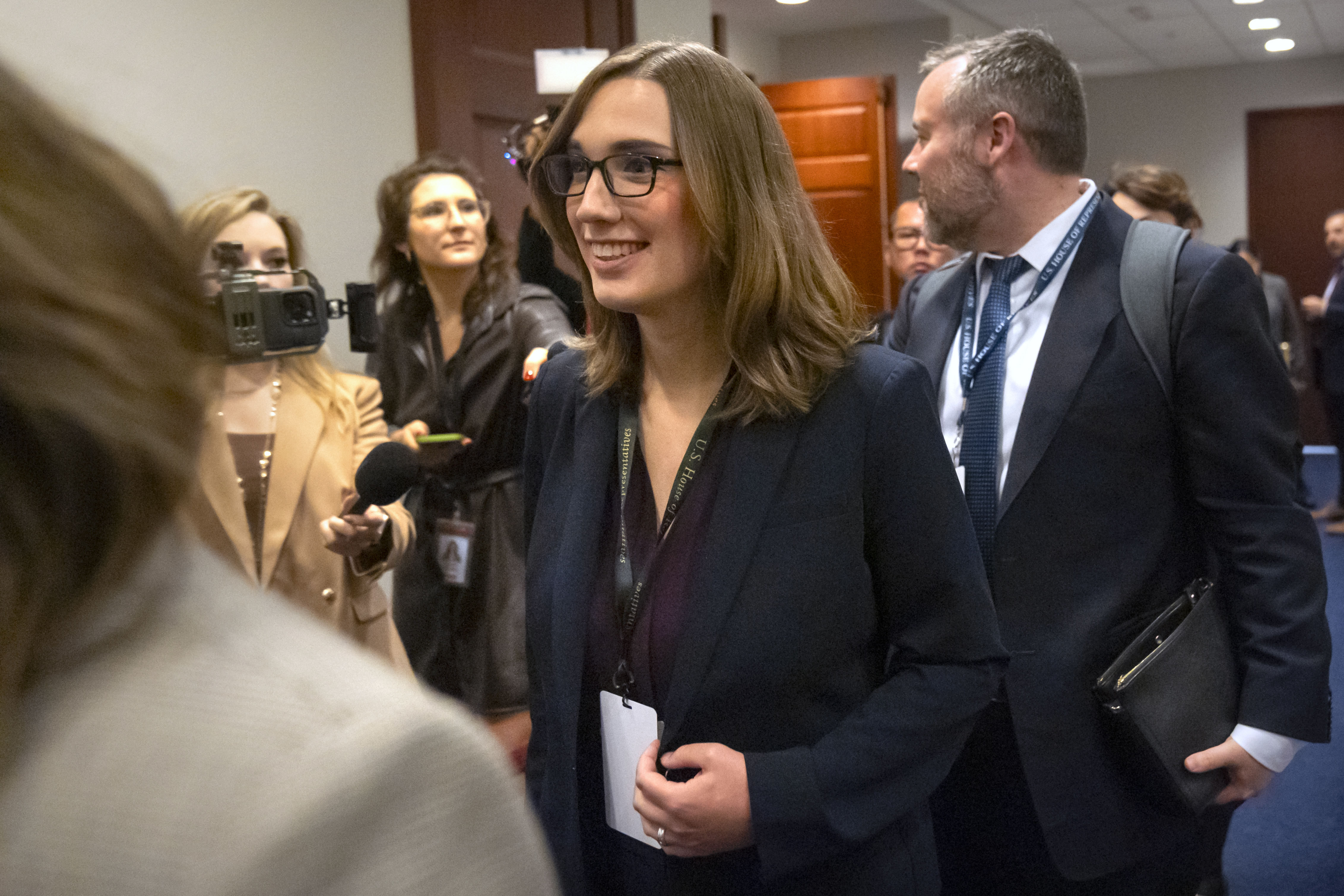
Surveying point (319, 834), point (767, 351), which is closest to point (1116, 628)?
point (767, 351)

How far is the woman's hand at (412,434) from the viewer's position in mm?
2602

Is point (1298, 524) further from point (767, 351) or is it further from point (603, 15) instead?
point (603, 15)

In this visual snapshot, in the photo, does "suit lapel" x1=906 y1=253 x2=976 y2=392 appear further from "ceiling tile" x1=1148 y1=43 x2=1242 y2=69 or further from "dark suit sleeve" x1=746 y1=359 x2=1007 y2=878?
"ceiling tile" x1=1148 y1=43 x2=1242 y2=69

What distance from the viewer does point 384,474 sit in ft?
5.78

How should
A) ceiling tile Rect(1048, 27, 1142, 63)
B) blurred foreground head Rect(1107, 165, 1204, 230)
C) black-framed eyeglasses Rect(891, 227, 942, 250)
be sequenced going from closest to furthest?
blurred foreground head Rect(1107, 165, 1204, 230)
black-framed eyeglasses Rect(891, 227, 942, 250)
ceiling tile Rect(1048, 27, 1142, 63)

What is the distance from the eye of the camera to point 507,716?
2.77 meters

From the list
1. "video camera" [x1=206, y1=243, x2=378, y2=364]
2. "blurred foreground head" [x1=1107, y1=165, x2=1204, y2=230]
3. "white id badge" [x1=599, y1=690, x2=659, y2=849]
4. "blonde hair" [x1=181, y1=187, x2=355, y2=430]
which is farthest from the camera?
"blurred foreground head" [x1=1107, y1=165, x2=1204, y2=230]

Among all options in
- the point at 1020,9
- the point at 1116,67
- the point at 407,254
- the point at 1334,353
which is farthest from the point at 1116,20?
the point at 407,254

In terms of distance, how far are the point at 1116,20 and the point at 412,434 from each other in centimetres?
789

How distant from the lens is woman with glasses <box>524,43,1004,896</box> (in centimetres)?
116

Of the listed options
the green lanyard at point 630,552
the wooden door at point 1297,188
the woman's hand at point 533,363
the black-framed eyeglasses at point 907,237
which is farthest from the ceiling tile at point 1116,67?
the green lanyard at point 630,552

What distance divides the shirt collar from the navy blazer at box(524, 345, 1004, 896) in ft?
2.08

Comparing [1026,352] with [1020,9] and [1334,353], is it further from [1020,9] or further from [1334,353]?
[1020,9]

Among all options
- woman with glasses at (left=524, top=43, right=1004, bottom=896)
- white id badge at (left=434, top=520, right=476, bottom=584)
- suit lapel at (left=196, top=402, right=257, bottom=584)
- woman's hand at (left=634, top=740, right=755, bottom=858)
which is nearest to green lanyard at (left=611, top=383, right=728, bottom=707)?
woman with glasses at (left=524, top=43, right=1004, bottom=896)
